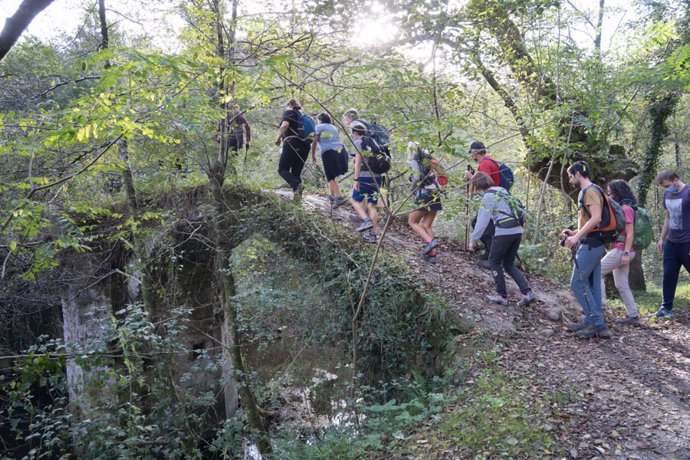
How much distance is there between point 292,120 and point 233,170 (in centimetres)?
129

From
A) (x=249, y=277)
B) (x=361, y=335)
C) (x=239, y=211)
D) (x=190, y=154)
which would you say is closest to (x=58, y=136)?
(x=190, y=154)

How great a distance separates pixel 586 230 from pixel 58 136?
17.2 ft

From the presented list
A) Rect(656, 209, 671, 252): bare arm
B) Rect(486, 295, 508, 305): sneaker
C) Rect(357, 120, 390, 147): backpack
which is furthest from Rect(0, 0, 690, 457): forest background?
Rect(656, 209, 671, 252): bare arm

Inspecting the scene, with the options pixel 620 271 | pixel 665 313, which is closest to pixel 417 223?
pixel 620 271

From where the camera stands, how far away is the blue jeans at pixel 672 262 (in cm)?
607

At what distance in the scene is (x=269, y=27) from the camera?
595 centimetres

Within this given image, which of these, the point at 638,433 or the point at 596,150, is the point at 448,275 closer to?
the point at 638,433

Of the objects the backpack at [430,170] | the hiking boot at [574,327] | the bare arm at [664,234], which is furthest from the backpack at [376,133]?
the bare arm at [664,234]

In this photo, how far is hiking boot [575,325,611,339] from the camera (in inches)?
214

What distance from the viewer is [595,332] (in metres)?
5.49

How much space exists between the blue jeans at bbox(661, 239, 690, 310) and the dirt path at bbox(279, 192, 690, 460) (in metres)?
0.44

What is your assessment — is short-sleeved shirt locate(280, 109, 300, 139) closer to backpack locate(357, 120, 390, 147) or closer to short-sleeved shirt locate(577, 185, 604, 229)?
backpack locate(357, 120, 390, 147)

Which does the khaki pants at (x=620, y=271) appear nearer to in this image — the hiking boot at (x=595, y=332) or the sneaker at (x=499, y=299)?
the hiking boot at (x=595, y=332)

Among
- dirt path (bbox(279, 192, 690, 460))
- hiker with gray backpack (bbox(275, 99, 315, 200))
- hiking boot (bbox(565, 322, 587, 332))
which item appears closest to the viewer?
dirt path (bbox(279, 192, 690, 460))
